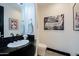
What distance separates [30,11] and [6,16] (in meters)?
0.42

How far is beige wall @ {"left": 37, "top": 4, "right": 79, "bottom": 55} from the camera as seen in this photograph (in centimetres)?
190

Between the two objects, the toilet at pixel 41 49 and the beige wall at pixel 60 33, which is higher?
the beige wall at pixel 60 33

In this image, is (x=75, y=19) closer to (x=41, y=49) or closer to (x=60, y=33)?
(x=60, y=33)

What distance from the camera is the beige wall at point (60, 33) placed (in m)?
1.90

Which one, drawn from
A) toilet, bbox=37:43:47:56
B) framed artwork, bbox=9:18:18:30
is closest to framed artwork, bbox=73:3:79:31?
toilet, bbox=37:43:47:56

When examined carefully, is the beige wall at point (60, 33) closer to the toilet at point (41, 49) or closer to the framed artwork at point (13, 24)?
the toilet at point (41, 49)

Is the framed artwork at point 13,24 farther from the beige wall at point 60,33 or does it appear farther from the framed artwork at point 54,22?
the framed artwork at point 54,22

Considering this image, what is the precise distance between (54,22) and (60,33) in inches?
8.3

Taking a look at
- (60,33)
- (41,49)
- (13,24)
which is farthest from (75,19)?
(13,24)

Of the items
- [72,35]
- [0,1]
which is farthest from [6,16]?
[72,35]

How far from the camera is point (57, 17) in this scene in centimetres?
193

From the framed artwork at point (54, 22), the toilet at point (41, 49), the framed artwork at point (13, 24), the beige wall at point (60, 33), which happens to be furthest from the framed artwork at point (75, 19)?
the framed artwork at point (13, 24)

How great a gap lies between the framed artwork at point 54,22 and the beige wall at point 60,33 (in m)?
0.05

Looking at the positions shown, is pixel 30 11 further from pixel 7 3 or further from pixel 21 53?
pixel 21 53
